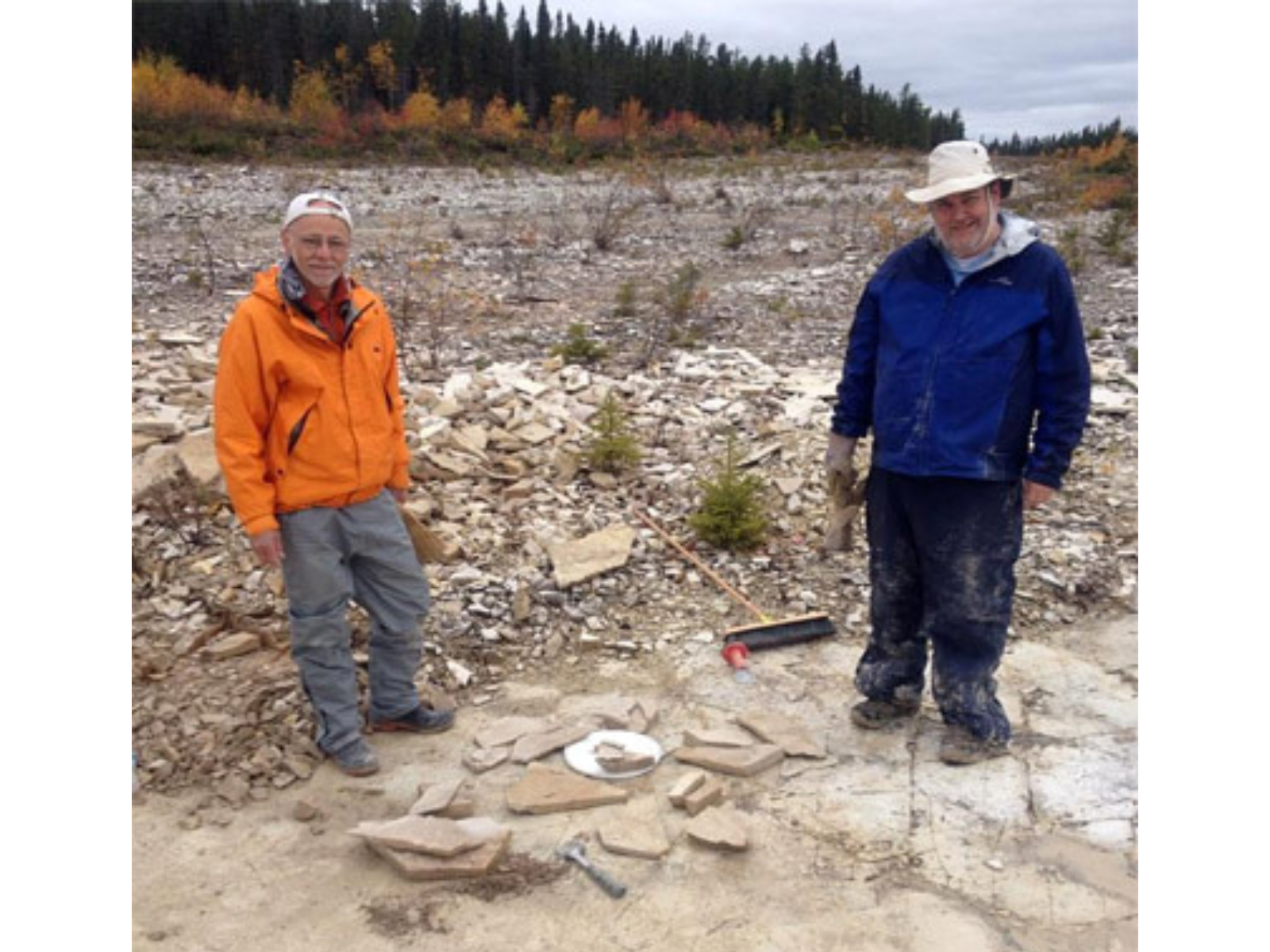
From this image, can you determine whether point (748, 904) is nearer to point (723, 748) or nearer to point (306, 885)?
point (723, 748)

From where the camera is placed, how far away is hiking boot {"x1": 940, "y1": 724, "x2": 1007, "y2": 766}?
12.6 feet

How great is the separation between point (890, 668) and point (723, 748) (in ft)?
2.43

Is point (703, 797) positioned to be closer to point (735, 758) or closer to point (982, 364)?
point (735, 758)

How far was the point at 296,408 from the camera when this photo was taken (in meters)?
3.41

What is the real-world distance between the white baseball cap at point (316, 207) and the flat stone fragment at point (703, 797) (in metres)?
2.22

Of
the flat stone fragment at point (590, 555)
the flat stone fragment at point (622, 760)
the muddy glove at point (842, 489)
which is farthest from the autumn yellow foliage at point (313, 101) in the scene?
the flat stone fragment at point (622, 760)

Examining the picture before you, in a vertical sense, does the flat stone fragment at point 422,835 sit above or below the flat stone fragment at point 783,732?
below

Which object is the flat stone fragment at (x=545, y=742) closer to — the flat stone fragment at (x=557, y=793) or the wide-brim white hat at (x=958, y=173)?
the flat stone fragment at (x=557, y=793)

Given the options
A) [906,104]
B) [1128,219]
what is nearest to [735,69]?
[906,104]

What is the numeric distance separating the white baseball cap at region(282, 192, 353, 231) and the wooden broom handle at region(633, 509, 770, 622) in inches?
108

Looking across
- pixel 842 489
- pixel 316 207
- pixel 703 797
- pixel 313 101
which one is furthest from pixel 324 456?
pixel 313 101

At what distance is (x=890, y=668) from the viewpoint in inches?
161

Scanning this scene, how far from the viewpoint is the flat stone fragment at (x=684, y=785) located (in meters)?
3.60

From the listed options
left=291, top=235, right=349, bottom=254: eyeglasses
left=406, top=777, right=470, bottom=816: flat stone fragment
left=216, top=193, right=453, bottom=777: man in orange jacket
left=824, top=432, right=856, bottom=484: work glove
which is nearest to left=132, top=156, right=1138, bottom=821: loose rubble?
left=406, top=777, right=470, bottom=816: flat stone fragment
